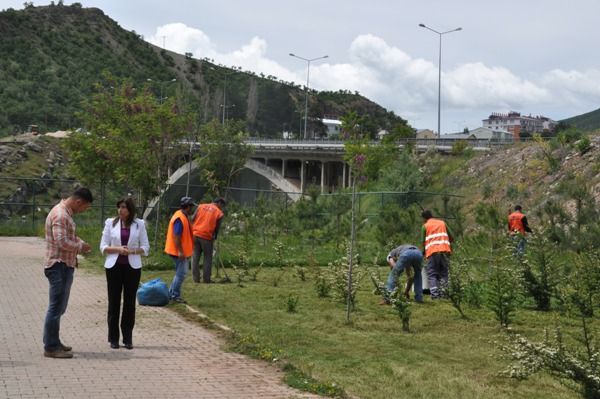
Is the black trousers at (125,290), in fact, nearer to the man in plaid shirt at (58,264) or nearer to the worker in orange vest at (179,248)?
the man in plaid shirt at (58,264)

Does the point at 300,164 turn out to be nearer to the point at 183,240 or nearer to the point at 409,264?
the point at 409,264

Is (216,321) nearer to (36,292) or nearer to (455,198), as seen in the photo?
(36,292)

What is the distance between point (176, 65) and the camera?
142 meters

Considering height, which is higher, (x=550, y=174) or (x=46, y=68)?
(x=46, y=68)

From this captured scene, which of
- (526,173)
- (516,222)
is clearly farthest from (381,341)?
(526,173)

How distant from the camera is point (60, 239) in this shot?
7.99 metres

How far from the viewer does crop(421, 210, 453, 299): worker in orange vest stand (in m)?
12.9

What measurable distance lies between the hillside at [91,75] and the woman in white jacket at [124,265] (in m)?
57.7

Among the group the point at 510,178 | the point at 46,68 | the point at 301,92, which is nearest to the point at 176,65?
the point at 301,92

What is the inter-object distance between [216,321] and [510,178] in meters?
28.8

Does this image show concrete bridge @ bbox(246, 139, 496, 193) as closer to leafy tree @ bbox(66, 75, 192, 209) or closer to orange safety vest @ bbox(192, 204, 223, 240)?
leafy tree @ bbox(66, 75, 192, 209)

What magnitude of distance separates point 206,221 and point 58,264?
252 inches

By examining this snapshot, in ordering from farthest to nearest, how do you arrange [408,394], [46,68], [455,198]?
[46,68] → [455,198] → [408,394]

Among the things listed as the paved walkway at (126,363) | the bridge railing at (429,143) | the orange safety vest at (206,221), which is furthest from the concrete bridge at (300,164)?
the paved walkway at (126,363)
